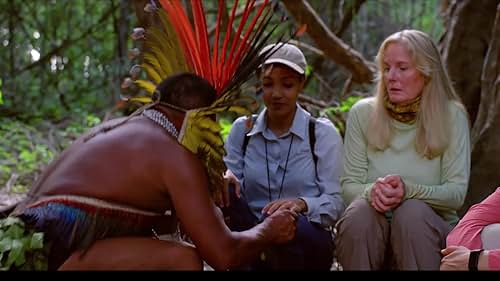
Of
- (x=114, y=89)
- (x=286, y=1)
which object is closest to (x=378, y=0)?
(x=114, y=89)

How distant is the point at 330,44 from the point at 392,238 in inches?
131

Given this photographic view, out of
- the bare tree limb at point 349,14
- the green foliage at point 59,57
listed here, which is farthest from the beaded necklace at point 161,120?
the green foliage at point 59,57

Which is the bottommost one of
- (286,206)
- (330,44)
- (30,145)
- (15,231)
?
(30,145)

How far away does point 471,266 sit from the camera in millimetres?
2709

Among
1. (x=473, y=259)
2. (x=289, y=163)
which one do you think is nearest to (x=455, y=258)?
(x=473, y=259)

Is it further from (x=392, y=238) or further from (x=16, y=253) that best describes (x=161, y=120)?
(x=392, y=238)

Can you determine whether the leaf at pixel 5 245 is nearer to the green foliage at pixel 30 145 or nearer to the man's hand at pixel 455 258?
the man's hand at pixel 455 258

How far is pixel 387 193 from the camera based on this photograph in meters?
3.15

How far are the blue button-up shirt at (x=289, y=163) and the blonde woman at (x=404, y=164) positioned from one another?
65 millimetres

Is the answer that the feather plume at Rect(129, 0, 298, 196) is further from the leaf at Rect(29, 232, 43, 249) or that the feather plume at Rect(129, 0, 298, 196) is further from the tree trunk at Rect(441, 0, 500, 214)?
the tree trunk at Rect(441, 0, 500, 214)

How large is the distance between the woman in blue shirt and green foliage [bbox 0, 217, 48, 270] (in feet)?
3.03

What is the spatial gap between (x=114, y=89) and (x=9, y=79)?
1.23m

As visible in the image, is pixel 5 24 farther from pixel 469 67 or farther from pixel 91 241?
pixel 91 241

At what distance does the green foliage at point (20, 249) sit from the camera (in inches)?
103
